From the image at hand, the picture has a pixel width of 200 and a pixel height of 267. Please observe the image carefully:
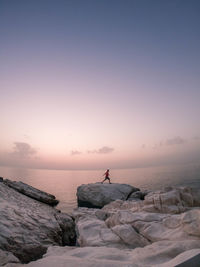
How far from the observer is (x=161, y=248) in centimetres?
452

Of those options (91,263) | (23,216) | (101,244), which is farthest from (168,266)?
(23,216)

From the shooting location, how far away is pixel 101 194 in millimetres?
23156

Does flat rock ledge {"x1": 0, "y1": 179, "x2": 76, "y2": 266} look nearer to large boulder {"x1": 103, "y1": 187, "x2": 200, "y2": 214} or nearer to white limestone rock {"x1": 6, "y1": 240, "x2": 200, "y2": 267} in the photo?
white limestone rock {"x1": 6, "y1": 240, "x2": 200, "y2": 267}

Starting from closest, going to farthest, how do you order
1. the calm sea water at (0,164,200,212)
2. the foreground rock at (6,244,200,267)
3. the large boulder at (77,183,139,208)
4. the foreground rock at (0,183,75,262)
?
the foreground rock at (6,244,200,267), the foreground rock at (0,183,75,262), the large boulder at (77,183,139,208), the calm sea water at (0,164,200,212)

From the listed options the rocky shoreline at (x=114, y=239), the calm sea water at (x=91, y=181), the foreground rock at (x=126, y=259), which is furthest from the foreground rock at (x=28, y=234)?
the calm sea water at (x=91, y=181)

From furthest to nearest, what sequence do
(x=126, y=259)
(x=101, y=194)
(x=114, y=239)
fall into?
1. (x=101, y=194)
2. (x=114, y=239)
3. (x=126, y=259)

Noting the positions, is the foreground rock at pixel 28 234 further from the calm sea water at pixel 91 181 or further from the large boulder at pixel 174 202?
the calm sea water at pixel 91 181

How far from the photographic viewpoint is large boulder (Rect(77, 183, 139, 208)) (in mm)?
22812

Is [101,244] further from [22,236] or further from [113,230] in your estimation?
[22,236]

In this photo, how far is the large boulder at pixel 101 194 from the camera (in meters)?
22.8

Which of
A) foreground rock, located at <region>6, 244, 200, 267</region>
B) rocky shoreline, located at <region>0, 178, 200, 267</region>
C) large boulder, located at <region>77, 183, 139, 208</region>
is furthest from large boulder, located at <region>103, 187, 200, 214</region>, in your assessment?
large boulder, located at <region>77, 183, 139, 208</region>

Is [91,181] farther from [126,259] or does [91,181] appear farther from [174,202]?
[126,259]

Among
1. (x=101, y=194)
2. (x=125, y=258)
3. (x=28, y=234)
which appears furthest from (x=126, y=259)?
(x=101, y=194)

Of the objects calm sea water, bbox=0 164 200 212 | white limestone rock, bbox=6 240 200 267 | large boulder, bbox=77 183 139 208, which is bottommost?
calm sea water, bbox=0 164 200 212
